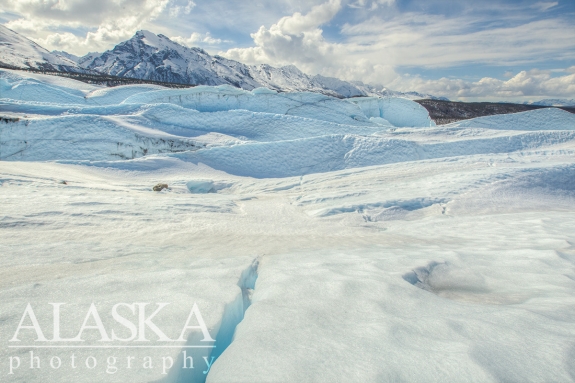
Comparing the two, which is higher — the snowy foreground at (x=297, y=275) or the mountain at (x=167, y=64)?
the mountain at (x=167, y=64)

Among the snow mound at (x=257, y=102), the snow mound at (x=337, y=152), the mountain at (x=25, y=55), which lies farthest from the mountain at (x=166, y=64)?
the snow mound at (x=337, y=152)

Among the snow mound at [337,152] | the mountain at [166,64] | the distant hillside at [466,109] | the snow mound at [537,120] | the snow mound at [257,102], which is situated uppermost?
the mountain at [166,64]

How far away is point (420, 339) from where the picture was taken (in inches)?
64.0

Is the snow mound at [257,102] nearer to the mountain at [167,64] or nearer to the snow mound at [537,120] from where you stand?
the snow mound at [537,120]

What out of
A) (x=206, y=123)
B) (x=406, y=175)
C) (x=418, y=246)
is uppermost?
(x=206, y=123)

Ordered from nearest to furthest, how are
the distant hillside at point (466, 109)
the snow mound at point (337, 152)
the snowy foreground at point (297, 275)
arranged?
the snowy foreground at point (297, 275), the snow mound at point (337, 152), the distant hillside at point (466, 109)

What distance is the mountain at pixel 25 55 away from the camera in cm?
7456

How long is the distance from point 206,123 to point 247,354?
13.3 metres

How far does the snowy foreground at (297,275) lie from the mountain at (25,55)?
91.5m

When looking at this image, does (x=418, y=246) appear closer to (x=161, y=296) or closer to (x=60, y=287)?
(x=161, y=296)

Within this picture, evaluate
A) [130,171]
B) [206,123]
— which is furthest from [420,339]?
[206,123]

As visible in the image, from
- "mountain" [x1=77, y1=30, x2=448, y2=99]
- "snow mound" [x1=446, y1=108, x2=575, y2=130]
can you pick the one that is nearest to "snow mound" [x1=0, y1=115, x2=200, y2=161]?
"snow mound" [x1=446, y1=108, x2=575, y2=130]

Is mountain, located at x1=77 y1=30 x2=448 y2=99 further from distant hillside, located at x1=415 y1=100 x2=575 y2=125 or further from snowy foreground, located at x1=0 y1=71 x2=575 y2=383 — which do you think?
snowy foreground, located at x1=0 y1=71 x2=575 y2=383

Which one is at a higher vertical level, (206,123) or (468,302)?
(206,123)
